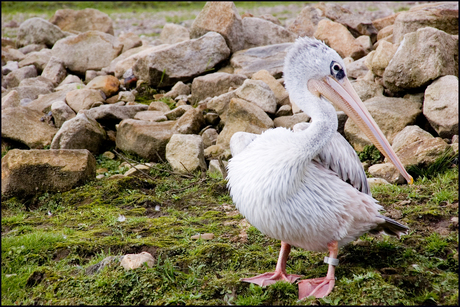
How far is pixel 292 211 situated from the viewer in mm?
3088

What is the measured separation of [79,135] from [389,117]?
390 cm

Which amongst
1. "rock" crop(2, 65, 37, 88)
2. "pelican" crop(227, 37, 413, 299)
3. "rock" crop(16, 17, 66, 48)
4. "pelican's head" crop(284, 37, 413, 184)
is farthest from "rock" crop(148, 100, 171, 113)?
"rock" crop(16, 17, 66, 48)

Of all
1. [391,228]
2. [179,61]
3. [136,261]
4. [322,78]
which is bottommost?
[136,261]

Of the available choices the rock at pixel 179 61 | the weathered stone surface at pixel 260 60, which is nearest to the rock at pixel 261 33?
the weathered stone surface at pixel 260 60

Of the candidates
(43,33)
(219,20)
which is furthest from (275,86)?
(43,33)

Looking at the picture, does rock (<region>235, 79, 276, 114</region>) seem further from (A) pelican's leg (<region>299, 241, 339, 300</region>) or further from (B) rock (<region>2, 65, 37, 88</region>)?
(B) rock (<region>2, 65, 37, 88</region>)

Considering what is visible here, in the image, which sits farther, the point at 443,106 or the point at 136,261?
the point at 443,106

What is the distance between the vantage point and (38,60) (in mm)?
9938

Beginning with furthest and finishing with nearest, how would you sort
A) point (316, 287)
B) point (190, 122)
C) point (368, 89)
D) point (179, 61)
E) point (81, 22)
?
point (81, 22)
point (179, 61)
point (190, 122)
point (368, 89)
point (316, 287)

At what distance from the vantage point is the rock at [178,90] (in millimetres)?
7738

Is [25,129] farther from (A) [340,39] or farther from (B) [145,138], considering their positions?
(A) [340,39]

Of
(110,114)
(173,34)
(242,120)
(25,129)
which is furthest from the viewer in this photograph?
(173,34)

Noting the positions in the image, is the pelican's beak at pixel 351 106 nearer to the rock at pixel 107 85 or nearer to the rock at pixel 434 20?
the rock at pixel 434 20

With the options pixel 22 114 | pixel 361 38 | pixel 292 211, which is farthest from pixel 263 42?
pixel 292 211
